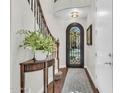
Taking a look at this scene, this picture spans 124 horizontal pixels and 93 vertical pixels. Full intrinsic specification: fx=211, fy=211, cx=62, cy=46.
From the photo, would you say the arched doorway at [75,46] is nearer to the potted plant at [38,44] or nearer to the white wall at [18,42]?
the white wall at [18,42]

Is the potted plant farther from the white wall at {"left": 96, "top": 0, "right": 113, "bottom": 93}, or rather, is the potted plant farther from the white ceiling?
the white ceiling

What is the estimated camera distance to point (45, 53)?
372 centimetres

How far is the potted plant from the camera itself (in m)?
3.51

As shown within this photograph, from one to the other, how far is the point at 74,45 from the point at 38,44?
7.12m

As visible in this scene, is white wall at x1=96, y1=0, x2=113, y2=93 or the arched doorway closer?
white wall at x1=96, y1=0, x2=113, y2=93

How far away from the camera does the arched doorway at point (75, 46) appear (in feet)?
34.6

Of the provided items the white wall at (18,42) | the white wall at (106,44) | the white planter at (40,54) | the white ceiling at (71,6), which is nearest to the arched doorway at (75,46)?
the white ceiling at (71,6)

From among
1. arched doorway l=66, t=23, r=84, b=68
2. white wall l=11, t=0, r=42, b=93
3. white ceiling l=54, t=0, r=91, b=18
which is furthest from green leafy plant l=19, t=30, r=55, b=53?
arched doorway l=66, t=23, r=84, b=68

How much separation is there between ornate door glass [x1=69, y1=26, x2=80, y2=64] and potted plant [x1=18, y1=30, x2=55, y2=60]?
22.6ft

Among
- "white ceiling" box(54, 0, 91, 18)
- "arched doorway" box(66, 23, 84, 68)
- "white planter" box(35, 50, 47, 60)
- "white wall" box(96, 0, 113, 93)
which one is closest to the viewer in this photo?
"white wall" box(96, 0, 113, 93)

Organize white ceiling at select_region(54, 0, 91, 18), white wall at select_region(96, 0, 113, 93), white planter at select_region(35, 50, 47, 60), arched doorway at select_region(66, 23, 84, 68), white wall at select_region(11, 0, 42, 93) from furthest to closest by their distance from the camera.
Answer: arched doorway at select_region(66, 23, 84, 68) → white ceiling at select_region(54, 0, 91, 18) → white planter at select_region(35, 50, 47, 60) → white wall at select_region(96, 0, 113, 93) → white wall at select_region(11, 0, 42, 93)

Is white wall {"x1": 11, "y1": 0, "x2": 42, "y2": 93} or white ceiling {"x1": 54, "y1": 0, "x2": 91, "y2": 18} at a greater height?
white ceiling {"x1": 54, "y1": 0, "x2": 91, "y2": 18}
